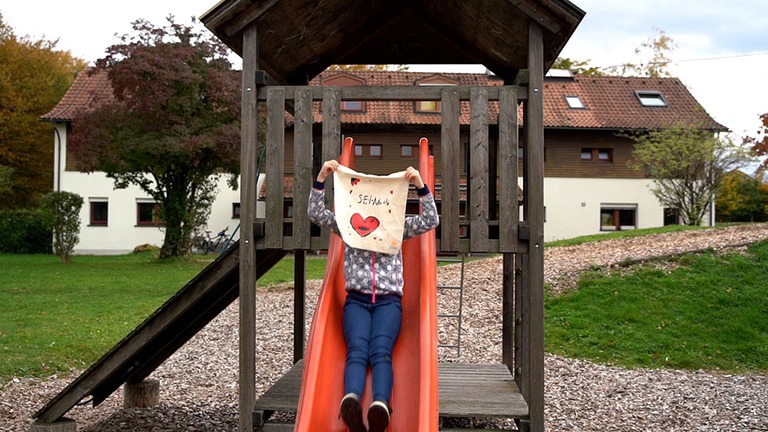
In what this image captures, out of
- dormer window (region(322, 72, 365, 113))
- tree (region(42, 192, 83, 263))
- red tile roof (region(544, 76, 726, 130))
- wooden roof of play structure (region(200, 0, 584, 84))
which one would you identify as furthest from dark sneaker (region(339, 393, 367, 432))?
red tile roof (region(544, 76, 726, 130))

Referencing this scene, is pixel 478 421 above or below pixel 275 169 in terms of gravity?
below

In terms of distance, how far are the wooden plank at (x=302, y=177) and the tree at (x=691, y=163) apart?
23815mm

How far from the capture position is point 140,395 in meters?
8.58

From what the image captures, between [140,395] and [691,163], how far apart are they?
23545mm

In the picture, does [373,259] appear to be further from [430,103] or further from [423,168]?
[430,103]

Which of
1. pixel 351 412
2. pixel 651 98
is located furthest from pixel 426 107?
pixel 351 412

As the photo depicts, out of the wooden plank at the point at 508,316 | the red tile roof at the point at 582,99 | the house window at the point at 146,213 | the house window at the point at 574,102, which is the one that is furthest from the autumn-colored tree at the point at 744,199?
the wooden plank at the point at 508,316

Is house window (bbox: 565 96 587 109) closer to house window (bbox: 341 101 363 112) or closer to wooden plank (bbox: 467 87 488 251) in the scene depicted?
house window (bbox: 341 101 363 112)

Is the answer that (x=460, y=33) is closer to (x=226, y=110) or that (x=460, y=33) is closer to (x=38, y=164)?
(x=226, y=110)

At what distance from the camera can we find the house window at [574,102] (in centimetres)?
3566

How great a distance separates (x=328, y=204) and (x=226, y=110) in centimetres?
1990

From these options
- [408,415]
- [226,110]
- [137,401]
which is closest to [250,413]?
[408,415]

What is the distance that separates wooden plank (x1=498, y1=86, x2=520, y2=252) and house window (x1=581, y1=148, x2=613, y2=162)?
30774 mm

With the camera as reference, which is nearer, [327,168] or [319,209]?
[327,168]
